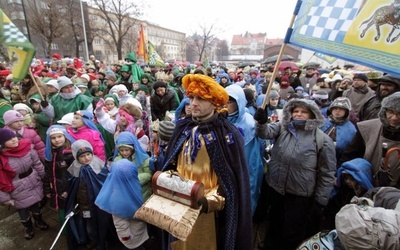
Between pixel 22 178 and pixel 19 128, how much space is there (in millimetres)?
921

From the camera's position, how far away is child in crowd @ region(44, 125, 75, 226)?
9.92ft

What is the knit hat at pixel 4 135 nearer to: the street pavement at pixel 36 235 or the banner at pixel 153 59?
the street pavement at pixel 36 235

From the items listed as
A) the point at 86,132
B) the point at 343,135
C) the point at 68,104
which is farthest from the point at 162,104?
the point at 343,135

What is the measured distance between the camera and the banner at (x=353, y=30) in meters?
1.53

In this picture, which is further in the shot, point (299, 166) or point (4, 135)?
point (4, 135)

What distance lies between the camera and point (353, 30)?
1.81 metres

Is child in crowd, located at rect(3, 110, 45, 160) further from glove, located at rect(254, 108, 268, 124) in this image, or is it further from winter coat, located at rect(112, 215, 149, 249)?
glove, located at rect(254, 108, 268, 124)

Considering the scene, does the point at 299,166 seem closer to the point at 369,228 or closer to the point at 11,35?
the point at 369,228

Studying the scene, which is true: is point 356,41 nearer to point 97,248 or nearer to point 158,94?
point 97,248

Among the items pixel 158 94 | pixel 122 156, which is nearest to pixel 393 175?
pixel 122 156

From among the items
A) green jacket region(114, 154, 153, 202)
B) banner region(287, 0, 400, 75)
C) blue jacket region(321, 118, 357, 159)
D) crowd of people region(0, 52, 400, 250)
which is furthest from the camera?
blue jacket region(321, 118, 357, 159)

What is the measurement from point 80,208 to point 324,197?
3.01m

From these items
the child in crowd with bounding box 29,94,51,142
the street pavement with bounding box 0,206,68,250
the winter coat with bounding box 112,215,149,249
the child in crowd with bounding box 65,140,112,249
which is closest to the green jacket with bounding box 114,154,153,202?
the winter coat with bounding box 112,215,149,249

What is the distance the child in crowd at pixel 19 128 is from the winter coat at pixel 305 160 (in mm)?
3572
